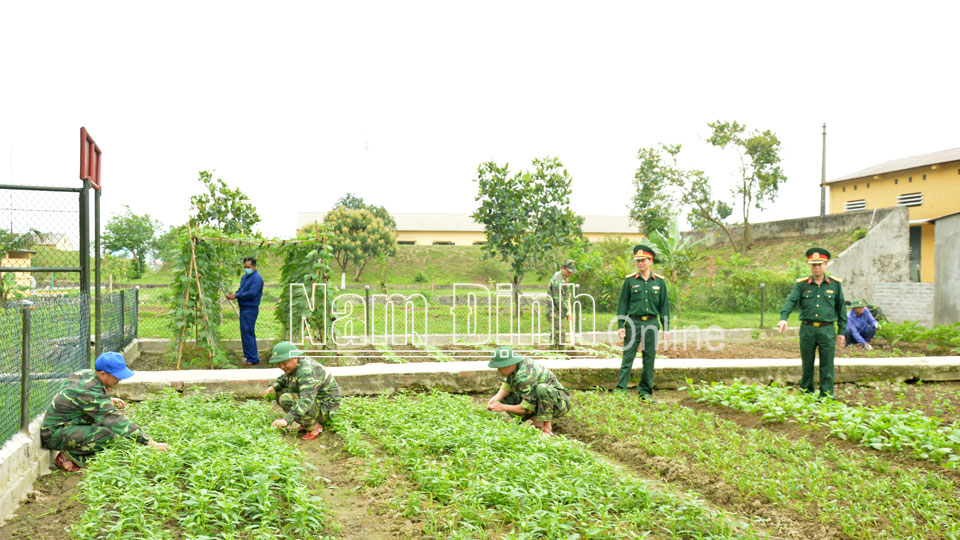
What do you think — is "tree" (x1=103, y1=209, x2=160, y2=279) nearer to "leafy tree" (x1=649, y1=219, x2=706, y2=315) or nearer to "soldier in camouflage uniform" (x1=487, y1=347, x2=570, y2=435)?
"leafy tree" (x1=649, y1=219, x2=706, y2=315)

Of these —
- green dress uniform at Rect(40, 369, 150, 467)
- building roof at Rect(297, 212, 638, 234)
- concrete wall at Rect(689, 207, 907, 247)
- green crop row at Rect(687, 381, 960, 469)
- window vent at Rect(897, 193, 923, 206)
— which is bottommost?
green crop row at Rect(687, 381, 960, 469)

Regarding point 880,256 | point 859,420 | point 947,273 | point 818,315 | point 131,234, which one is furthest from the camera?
point 131,234

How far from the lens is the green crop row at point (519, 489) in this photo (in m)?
3.79

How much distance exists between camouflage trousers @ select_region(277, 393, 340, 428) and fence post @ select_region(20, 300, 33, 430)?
6.74ft

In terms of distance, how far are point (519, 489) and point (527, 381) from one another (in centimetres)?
219

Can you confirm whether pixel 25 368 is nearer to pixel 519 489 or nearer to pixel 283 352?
pixel 283 352

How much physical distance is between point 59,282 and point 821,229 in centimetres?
2980

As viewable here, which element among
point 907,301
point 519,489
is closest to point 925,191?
point 907,301

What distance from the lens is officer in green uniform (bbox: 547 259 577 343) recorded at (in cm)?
1145

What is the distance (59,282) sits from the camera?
15586 mm

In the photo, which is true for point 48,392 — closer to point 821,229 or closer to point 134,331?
point 134,331

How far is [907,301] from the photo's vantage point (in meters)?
17.2

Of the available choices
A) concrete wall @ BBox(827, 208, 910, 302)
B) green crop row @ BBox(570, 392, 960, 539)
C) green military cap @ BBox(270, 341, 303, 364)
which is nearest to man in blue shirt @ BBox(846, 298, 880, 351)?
green crop row @ BBox(570, 392, 960, 539)

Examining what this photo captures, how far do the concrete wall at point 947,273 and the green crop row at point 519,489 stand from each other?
12.7 m
